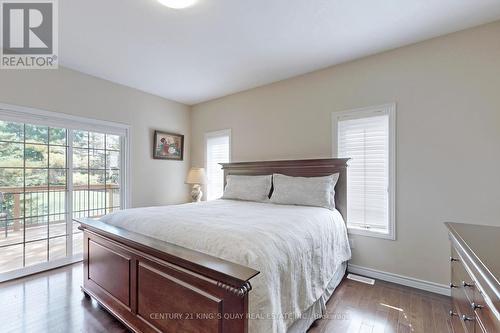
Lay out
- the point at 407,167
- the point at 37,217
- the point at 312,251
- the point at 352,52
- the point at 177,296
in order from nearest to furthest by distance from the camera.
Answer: the point at 177,296 → the point at 312,251 → the point at 407,167 → the point at 352,52 → the point at 37,217

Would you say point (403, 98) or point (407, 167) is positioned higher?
point (403, 98)

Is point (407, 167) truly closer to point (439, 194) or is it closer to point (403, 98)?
point (439, 194)

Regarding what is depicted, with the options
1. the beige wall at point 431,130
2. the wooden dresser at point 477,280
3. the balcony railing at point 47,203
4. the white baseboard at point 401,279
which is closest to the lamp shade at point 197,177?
the balcony railing at point 47,203

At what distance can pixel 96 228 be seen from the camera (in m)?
2.00

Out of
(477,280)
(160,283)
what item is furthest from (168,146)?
(477,280)

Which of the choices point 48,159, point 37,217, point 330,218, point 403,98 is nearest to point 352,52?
point 403,98

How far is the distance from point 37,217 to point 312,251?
3.43m

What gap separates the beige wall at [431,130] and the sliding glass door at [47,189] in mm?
3216

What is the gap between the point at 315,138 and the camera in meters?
3.25

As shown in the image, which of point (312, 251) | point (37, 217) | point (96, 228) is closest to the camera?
point (312, 251)

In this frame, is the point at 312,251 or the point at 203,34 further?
the point at 203,34

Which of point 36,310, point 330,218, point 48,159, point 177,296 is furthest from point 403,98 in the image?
point 48,159

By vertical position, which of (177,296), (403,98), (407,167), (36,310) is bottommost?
(36,310)

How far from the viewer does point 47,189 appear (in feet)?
10.1
